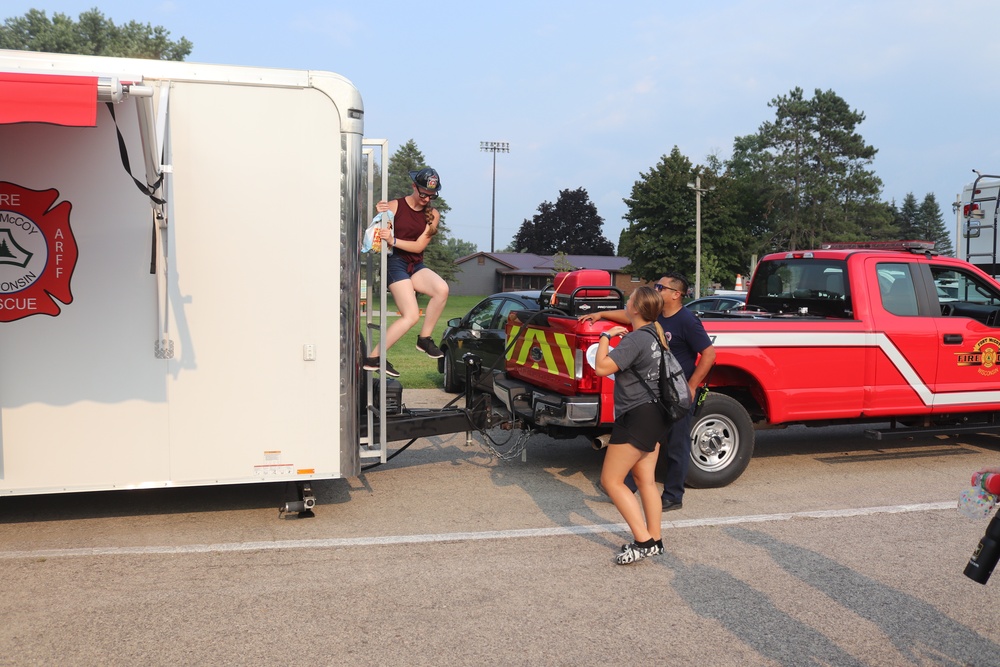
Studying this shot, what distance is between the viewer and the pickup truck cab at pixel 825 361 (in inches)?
282

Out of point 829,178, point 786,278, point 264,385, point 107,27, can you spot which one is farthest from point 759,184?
point 264,385

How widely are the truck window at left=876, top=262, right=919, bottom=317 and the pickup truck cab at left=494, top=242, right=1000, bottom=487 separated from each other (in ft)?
0.04

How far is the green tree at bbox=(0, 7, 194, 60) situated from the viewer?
44.9 m

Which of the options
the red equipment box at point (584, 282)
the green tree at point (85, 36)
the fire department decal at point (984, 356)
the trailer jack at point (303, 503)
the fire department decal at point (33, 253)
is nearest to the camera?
the fire department decal at point (33, 253)

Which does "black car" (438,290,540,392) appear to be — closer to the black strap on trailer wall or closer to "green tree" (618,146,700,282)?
the black strap on trailer wall

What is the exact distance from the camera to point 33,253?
5.49 metres

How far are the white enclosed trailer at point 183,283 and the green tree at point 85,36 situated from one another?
4378 cm

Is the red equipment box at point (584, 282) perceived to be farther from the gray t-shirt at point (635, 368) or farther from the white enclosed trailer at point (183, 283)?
the white enclosed trailer at point (183, 283)

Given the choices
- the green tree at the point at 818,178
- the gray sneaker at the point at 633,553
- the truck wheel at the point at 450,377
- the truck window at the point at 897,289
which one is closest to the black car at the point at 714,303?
the truck wheel at the point at 450,377

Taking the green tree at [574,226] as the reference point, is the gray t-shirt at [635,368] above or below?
below

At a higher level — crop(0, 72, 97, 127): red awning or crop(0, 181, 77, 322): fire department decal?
crop(0, 72, 97, 127): red awning

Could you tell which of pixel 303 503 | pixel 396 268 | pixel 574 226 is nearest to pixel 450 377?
pixel 396 268

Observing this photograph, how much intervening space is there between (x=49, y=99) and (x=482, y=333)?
7.23m

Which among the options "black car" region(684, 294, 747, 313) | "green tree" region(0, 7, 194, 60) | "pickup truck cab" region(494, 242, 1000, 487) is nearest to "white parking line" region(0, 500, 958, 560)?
"pickup truck cab" region(494, 242, 1000, 487)
